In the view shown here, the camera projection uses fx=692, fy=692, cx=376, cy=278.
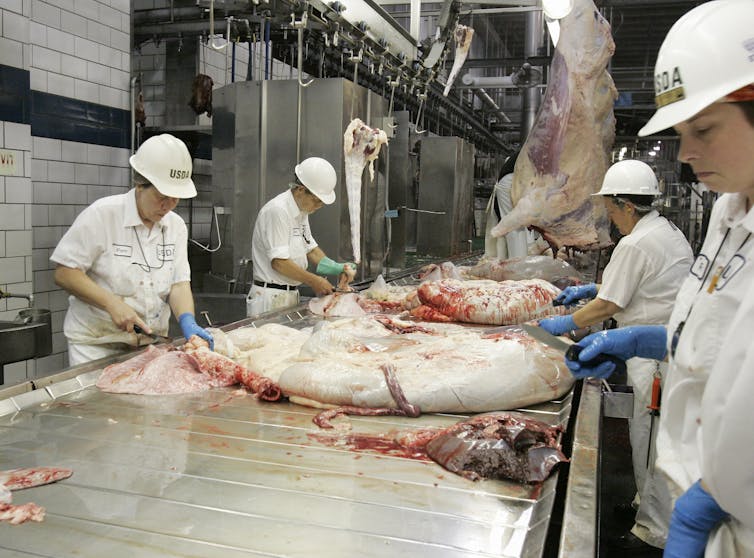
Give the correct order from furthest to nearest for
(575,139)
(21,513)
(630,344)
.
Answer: (575,139)
(630,344)
(21,513)

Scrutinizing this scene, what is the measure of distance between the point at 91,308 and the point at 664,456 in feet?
9.14

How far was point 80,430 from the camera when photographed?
2.40 metres

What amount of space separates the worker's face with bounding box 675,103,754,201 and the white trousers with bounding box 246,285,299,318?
3525mm

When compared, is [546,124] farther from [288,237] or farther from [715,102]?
[715,102]

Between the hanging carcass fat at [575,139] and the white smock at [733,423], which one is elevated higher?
the hanging carcass fat at [575,139]

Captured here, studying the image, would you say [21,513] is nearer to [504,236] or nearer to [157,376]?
[157,376]

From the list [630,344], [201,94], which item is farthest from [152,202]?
[201,94]

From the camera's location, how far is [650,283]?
388cm

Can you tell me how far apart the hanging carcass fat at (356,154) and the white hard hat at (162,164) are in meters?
2.29

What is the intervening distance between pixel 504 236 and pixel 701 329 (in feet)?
19.8

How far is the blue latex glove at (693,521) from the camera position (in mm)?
1531

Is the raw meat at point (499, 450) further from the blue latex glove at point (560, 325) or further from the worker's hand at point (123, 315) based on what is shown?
the worker's hand at point (123, 315)

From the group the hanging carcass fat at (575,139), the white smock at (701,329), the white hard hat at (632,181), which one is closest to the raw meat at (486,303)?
the white hard hat at (632,181)

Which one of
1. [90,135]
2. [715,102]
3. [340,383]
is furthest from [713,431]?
[90,135]
